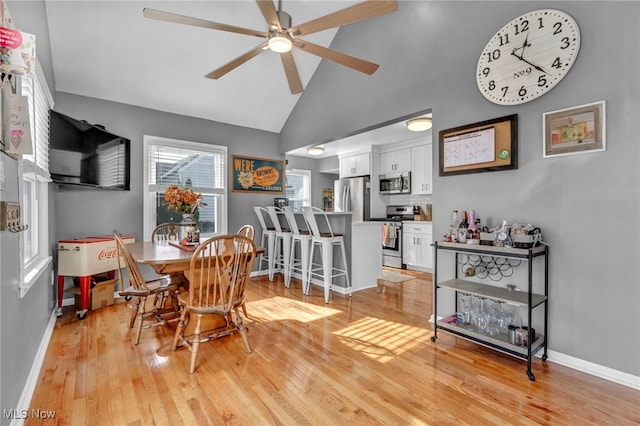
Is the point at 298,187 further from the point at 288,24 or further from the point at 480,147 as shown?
the point at 480,147

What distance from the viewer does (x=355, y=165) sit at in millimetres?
6570

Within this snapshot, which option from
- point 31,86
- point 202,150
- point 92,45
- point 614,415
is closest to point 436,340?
point 614,415

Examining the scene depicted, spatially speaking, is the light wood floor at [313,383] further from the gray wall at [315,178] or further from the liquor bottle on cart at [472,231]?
the gray wall at [315,178]

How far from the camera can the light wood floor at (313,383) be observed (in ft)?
5.24

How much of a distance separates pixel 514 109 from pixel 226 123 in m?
3.81

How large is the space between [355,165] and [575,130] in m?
4.66

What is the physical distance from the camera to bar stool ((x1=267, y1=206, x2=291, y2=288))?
4.27 m

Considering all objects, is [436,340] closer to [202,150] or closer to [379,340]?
[379,340]

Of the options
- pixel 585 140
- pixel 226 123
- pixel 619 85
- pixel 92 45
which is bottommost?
pixel 585 140

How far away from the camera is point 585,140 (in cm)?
199

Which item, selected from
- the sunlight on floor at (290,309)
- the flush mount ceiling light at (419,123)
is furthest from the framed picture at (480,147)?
the sunlight on floor at (290,309)

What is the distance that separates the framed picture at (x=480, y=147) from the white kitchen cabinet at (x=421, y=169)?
2.92m

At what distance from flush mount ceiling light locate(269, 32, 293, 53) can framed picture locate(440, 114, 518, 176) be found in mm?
1505

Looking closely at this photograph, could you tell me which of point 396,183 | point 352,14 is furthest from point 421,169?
point 352,14
